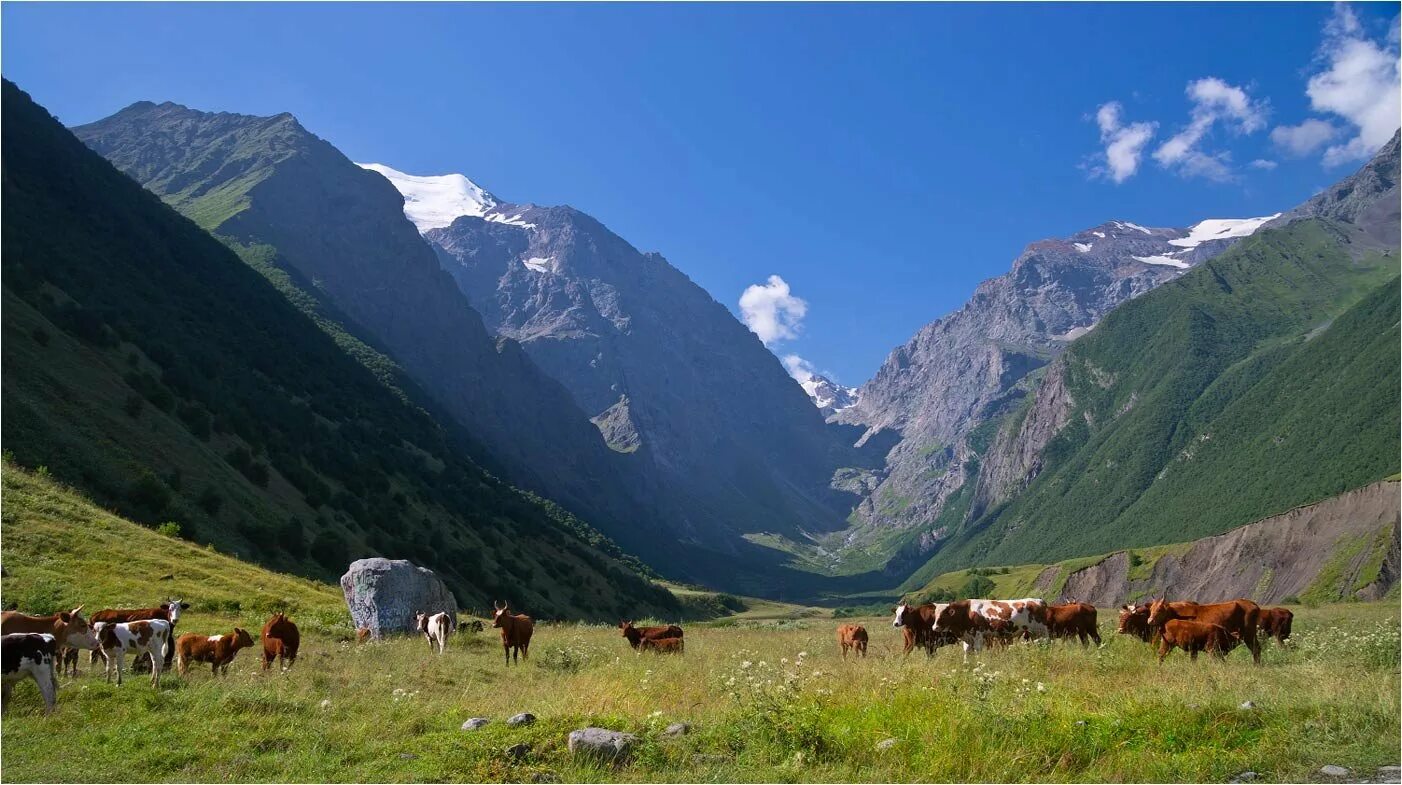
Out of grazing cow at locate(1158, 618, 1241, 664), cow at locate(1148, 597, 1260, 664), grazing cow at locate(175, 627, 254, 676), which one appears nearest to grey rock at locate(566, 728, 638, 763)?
grazing cow at locate(175, 627, 254, 676)

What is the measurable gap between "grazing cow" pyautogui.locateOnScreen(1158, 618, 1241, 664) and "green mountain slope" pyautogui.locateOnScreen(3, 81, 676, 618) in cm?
4649

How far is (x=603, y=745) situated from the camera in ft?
37.4

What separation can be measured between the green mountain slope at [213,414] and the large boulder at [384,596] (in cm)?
1951

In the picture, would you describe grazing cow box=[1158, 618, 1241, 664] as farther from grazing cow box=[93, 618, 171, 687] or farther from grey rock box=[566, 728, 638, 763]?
grazing cow box=[93, 618, 171, 687]

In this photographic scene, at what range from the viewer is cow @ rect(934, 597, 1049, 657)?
22.9 meters

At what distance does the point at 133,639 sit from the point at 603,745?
12.0m

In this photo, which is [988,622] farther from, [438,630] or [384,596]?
[384,596]

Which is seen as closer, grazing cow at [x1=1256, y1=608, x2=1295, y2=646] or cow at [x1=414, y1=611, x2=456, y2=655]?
grazing cow at [x1=1256, y1=608, x2=1295, y2=646]

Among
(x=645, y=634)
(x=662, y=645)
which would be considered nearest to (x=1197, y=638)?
(x=662, y=645)

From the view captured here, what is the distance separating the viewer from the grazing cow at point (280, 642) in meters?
19.4

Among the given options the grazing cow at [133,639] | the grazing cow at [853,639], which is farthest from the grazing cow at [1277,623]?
the grazing cow at [133,639]

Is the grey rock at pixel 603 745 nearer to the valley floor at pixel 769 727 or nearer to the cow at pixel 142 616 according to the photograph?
the valley floor at pixel 769 727

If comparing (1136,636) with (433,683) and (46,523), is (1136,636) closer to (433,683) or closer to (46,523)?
(433,683)

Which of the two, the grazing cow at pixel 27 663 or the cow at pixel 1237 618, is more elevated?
the cow at pixel 1237 618
